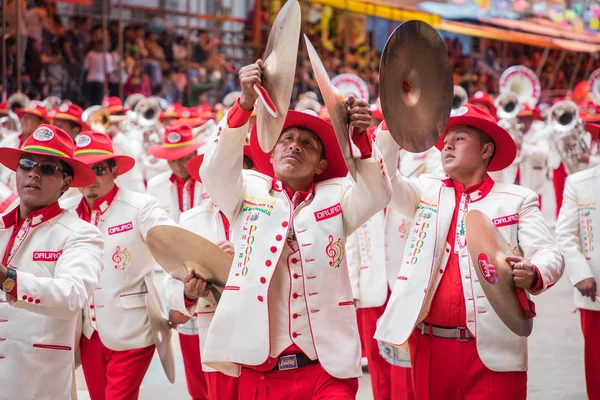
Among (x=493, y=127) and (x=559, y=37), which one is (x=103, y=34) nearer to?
(x=493, y=127)

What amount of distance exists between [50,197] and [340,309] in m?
1.40

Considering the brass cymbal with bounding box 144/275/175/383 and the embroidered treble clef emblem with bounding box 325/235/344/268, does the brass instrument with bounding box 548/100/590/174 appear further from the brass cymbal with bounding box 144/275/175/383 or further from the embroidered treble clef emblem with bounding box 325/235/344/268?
the embroidered treble clef emblem with bounding box 325/235/344/268

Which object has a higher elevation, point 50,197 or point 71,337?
point 50,197

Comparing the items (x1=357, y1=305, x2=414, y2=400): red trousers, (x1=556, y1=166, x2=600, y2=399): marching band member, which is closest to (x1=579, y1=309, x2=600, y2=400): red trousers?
(x1=556, y1=166, x2=600, y2=399): marching band member

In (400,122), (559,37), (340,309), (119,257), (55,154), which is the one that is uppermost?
(400,122)

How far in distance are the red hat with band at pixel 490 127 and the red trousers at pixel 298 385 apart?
4.66ft

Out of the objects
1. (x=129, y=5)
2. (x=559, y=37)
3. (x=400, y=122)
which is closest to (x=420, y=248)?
(x=400, y=122)

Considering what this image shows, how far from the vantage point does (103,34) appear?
56.3ft

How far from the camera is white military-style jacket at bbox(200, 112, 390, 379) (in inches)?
149

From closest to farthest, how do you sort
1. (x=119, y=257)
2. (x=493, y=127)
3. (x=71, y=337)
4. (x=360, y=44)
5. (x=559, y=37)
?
(x=71, y=337) < (x=493, y=127) < (x=119, y=257) < (x=360, y=44) < (x=559, y=37)

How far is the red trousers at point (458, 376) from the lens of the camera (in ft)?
14.0

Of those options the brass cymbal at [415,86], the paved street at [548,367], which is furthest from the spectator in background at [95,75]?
the brass cymbal at [415,86]

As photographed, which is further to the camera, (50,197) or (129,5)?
(129,5)

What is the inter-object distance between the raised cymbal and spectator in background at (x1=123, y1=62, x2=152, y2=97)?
14708mm
